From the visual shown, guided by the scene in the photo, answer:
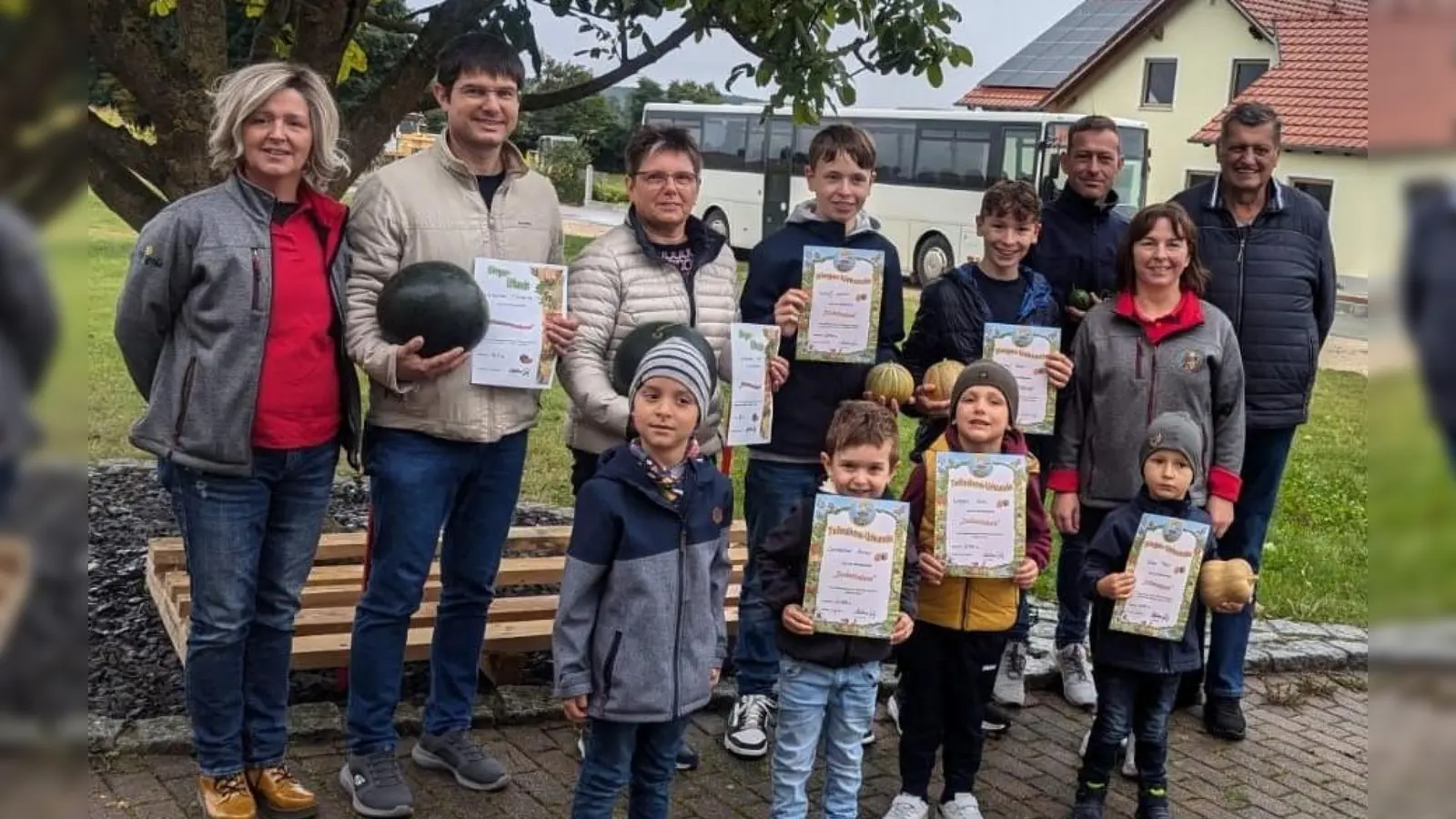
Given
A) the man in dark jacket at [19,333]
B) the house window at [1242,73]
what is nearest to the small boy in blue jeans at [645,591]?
the man in dark jacket at [19,333]

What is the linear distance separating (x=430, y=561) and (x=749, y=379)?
47.5 inches

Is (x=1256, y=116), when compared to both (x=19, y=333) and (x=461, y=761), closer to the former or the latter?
(x=461, y=761)

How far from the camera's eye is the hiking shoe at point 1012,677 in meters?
5.78

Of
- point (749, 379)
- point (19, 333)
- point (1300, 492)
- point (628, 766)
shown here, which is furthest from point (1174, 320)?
point (1300, 492)

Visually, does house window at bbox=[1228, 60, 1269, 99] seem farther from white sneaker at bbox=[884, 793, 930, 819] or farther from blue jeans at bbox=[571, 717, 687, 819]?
blue jeans at bbox=[571, 717, 687, 819]

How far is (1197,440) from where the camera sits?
4523mm

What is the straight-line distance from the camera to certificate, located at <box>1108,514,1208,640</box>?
14.6ft

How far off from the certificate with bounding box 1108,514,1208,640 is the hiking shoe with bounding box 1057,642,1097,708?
149 cm

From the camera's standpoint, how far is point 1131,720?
15.6ft

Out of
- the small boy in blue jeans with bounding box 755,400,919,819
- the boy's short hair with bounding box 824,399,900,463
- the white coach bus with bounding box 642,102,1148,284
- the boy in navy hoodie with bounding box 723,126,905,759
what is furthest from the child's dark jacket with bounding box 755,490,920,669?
the white coach bus with bounding box 642,102,1148,284

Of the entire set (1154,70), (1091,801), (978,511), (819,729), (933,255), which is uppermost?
(1154,70)

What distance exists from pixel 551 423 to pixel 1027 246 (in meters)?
7.51

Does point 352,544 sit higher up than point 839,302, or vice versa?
point 839,302

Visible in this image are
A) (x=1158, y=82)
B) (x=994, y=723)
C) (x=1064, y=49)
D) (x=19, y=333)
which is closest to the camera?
(x=19, y=333)
